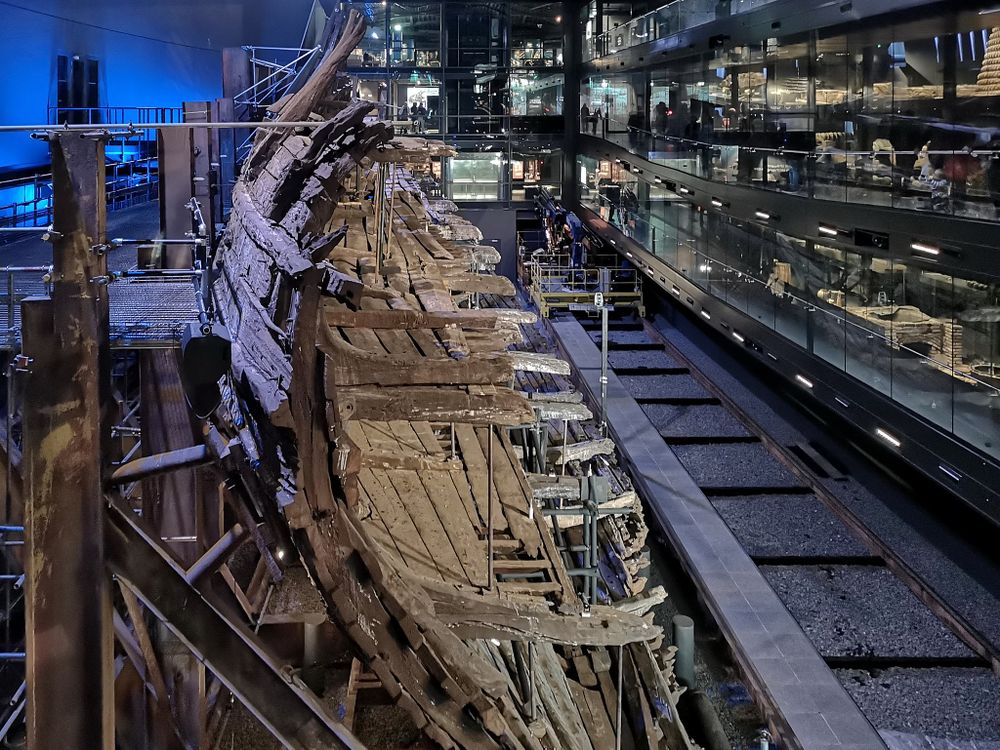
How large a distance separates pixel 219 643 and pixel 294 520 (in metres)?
0.67

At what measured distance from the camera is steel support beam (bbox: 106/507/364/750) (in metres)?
2.75

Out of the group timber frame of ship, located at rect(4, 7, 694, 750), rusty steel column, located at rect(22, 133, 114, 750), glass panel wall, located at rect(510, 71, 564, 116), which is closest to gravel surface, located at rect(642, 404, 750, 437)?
timber frame of ship, located at rect(4, 7, 694, 750)

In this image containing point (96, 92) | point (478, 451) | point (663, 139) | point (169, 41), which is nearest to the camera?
Result: point (478, 451)

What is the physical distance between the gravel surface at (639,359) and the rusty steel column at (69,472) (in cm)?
1947

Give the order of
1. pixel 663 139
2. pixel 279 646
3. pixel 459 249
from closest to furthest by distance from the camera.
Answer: pixel 279 646, pixel 459 249, pixel 663 139

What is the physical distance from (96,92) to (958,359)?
40.0 ft

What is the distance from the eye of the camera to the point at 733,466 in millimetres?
15586

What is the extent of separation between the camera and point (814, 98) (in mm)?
13969

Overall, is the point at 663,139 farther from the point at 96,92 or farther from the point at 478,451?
the point at 478,451

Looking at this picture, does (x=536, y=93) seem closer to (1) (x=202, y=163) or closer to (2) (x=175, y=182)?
(1) (x=202, y=163)

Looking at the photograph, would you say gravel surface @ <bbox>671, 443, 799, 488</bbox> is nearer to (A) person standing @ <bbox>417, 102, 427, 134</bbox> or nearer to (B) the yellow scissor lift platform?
(B) the yellow scissor lift platform

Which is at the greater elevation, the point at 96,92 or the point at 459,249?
the point at 96,92

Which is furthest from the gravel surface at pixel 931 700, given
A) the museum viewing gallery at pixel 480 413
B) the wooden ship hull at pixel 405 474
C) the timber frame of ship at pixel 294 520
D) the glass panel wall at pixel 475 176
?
the glass panel wall at pixel 475 176

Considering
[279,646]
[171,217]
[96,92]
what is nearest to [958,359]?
[279,646]
